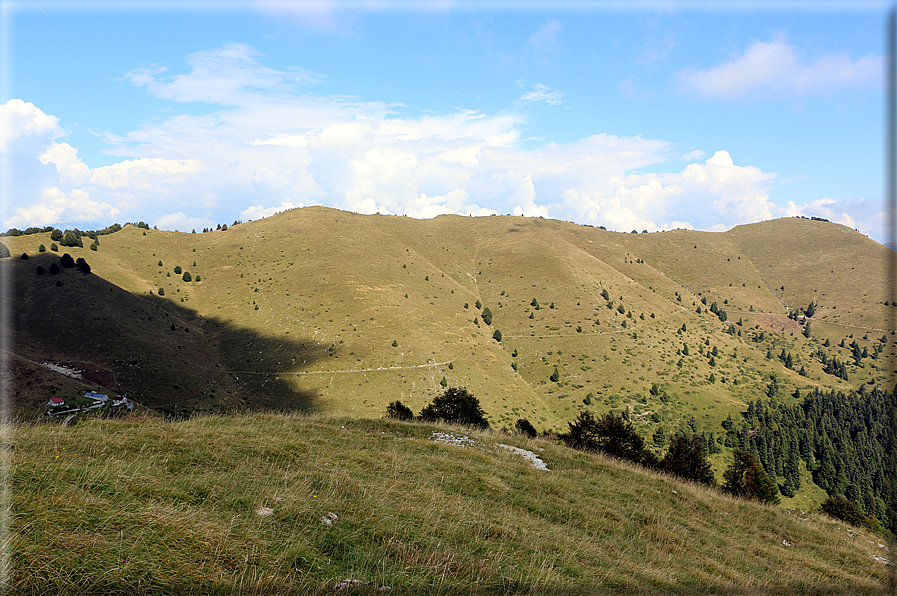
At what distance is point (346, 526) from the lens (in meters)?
7.32

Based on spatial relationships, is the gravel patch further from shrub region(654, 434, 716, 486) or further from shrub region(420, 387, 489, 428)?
shrub region(654, 434, 716, 486)

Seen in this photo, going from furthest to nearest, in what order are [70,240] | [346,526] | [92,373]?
1. [70,240]
2. [92,373]
3. [346,526]

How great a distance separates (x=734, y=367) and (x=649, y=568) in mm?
130316

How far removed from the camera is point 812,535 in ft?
53.7

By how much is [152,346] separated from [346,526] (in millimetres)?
74600

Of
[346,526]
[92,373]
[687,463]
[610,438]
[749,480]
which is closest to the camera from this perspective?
[346,526]

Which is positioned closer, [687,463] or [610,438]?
[610,438]

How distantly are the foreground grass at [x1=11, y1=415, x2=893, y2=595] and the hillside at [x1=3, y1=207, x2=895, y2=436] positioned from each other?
37802 millimetres

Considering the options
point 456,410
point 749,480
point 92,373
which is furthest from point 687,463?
point 92,373

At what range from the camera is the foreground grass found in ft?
16.4

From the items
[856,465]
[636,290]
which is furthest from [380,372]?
[856,465]

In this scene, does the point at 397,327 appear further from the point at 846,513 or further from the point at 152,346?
the point at 846,513

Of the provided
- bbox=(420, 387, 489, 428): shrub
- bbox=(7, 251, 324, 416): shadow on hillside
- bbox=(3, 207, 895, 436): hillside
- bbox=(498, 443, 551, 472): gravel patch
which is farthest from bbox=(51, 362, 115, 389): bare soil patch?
bbox=(498, 443, 551, 472): gravel patch

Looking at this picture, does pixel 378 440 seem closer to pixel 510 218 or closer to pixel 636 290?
pixel 636 290
